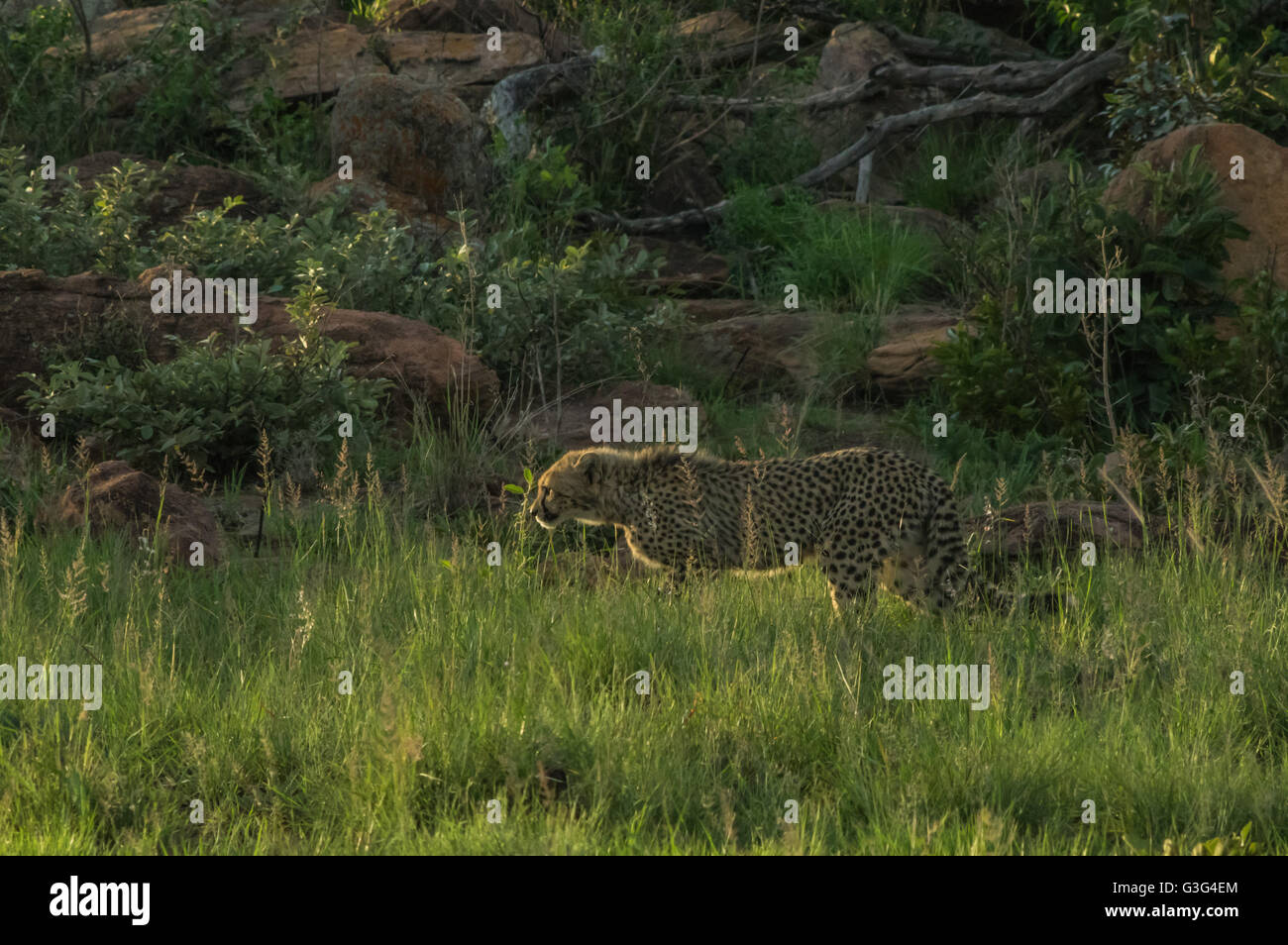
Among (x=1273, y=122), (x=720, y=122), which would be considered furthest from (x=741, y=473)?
(x=720, y=122)

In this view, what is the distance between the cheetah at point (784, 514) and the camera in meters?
6.76

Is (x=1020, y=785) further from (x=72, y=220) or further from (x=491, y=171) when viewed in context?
(x=491, y=171)

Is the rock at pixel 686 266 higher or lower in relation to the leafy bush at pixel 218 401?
higher

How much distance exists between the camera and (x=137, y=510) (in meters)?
7.47

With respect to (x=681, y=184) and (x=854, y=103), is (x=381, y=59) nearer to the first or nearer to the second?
(x=681, y=184)

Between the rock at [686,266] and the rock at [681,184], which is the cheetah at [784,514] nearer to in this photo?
the rock at [686,266]

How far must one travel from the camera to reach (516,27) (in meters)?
16.1

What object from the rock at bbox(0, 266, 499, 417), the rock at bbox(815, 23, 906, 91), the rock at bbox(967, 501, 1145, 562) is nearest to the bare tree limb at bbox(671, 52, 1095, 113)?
the rock at bbox(815, 23, 906, 91)

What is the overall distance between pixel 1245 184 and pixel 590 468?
5.39 meters

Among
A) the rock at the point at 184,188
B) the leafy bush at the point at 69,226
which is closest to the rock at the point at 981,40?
the rock at the point at 184,188

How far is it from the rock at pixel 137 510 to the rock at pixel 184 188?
15.0 ft

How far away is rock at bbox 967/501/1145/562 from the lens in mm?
7336

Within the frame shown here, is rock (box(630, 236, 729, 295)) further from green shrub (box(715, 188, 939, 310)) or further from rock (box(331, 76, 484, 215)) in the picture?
rock (box(331, 76, 484, 215))

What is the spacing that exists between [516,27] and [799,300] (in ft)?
19.8
